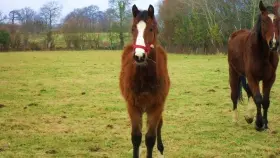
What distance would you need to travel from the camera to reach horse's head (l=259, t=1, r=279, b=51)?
621 cm

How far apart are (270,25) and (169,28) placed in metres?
48.0

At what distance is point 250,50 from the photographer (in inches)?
283

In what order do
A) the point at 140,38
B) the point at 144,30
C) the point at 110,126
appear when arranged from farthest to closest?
the point at 110,126 → the point at 144,30 → the point at 140,38

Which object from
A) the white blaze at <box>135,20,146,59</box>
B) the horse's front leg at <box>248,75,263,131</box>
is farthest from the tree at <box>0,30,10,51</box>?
the white blaze at <box>135,20,146,59</box>

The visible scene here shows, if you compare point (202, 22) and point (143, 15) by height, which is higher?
point (202, 22)

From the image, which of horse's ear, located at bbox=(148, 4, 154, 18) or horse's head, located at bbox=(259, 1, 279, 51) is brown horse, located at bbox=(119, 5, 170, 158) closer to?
horse's ear, located at bbox=(148, 4, 154, 18)

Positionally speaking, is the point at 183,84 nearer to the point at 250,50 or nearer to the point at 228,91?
the point at 228,91

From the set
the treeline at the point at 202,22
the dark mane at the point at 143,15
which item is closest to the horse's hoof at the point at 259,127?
the dark mane at the point at 143,15

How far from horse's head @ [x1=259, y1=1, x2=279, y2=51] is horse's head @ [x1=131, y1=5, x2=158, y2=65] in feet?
8.58

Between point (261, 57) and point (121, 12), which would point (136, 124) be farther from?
point (121, 12)

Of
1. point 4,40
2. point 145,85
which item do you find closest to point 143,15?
point 145,85

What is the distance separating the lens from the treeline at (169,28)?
44.4 m

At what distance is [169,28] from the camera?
53.9m

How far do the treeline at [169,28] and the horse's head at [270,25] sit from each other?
2688 cm
